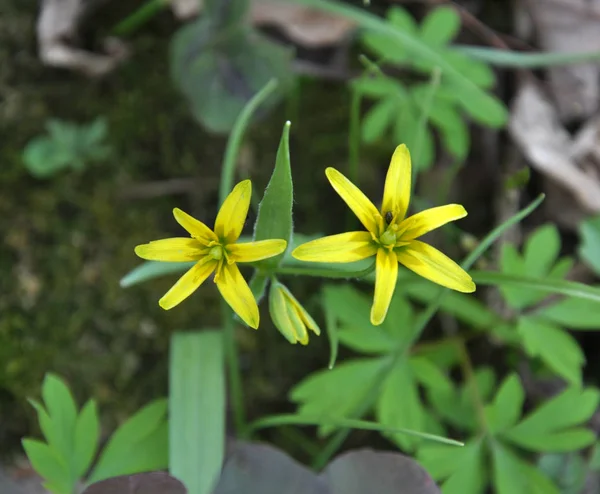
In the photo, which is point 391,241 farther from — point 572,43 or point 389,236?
point 572,43

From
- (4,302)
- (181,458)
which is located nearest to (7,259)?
(4,302)

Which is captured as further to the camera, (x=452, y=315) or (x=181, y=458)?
(x=452, y=315)

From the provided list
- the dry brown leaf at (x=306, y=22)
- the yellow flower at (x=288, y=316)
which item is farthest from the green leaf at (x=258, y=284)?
the dry brown leaf at (x=306, y=22)

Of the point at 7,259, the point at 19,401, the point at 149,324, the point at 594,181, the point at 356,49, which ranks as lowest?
the point at 19,401

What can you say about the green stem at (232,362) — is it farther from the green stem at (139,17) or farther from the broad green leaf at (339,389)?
the green stem at (139,17)

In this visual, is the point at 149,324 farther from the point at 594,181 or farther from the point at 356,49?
the point at 594,181

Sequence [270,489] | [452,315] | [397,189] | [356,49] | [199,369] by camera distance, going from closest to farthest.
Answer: [397,189], [270,489], [199,369], [452,315], [356,49]
